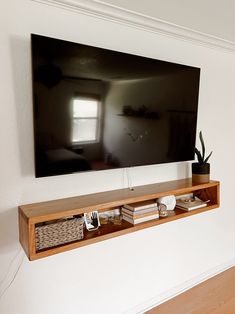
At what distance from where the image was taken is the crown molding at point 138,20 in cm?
145

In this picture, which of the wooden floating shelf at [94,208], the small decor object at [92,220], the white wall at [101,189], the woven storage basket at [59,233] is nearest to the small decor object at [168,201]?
the wooden floating shelf at [94,208]

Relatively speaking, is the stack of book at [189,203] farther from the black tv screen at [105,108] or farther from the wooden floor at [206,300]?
the wooden floor at [206,300]

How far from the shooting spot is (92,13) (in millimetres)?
1519

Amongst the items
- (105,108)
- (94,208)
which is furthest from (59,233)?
(105,108)

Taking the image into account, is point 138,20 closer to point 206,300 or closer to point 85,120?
point 85,120

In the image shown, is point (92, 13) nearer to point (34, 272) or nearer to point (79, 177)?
point (79, 177)

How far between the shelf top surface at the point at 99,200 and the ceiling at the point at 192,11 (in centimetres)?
111

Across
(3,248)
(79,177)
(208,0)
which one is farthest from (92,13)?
(3,248)

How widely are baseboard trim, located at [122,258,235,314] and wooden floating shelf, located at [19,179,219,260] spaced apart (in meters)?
0.76

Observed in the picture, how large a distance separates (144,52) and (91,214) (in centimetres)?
113

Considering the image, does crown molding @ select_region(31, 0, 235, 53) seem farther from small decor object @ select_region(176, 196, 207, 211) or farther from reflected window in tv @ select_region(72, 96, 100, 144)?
small decor object @ select_region(176, 196, 207, 211)

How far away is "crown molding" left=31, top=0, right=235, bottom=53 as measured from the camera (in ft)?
4.75

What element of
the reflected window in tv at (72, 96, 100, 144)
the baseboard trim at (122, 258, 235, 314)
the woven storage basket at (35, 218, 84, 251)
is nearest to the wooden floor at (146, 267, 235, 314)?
the baseboard trim at (122, 258, 235, 314)

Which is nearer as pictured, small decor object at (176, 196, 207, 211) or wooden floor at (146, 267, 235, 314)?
small decor object at (176, 196, 207, 211)
